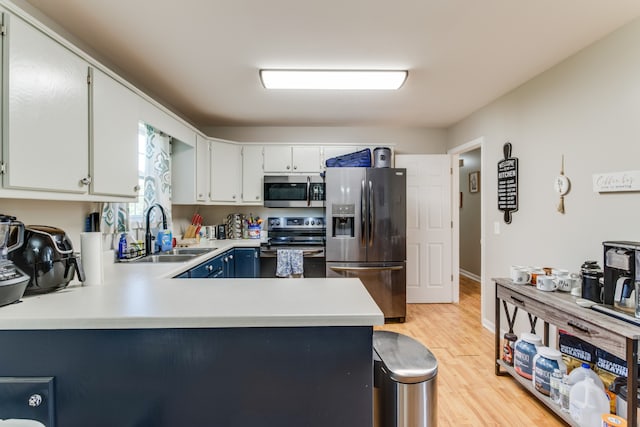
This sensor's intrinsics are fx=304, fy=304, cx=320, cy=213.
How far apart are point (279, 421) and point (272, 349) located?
259mm

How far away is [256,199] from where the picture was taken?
389 centimetres

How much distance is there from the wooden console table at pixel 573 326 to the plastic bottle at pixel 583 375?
0.63ft

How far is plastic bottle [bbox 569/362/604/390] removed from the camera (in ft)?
5.60

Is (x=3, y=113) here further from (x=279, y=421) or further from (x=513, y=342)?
(x=513, y=342)

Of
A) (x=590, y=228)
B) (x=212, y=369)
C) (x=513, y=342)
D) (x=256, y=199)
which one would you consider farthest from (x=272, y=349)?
(x=256, y=199)

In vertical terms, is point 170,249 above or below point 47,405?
above

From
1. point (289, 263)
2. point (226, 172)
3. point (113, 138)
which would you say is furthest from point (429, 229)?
point (113, 138)

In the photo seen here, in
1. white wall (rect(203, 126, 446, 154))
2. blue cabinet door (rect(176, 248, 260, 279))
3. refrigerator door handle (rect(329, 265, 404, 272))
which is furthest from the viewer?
white wall (rect(203, 126, 446, 154))

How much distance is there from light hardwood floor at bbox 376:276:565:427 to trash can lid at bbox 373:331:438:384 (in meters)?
0.77

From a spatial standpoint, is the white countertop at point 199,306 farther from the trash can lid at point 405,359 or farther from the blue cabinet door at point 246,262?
the blue cabinet door at point 246,262

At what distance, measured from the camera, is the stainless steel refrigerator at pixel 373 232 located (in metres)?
3.36

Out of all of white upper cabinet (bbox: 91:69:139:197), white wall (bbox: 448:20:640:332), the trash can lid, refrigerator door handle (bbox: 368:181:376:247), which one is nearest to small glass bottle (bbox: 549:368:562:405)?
white wall (bbox: 448:20:640:332)

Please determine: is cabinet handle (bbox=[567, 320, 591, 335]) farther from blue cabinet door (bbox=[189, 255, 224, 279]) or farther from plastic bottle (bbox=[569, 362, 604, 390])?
blue cabinet door (bbox=[189, 255, 224, 279])

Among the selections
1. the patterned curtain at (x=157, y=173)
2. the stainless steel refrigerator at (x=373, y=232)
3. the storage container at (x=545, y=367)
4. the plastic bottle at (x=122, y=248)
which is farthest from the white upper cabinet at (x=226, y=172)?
the storage container at (x=545, y=367)
